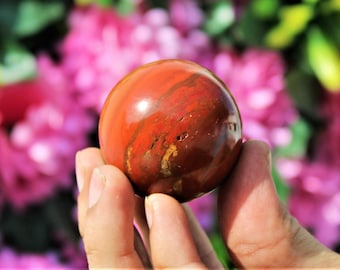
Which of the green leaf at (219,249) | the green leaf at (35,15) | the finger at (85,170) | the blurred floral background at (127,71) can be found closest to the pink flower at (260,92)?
the blurred floral background at (127,71)

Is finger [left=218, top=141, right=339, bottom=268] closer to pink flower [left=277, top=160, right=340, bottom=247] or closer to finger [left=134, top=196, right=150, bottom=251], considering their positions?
finger [left=134, top=196, right=150, bottom=251]

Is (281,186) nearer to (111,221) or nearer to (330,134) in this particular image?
(330,134)

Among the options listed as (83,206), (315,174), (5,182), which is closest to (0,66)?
(5,182)

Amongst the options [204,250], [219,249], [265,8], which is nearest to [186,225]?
[204,250]

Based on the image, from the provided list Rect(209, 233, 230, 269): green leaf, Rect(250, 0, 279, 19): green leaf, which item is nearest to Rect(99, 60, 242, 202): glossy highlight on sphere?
Rect(209, 233, 230, 269): green leaf

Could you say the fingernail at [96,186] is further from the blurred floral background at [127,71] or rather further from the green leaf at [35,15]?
the green leaf at [35,15]
